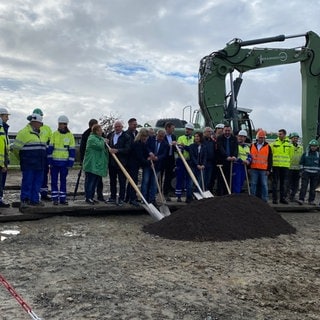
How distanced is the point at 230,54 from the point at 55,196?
735cm

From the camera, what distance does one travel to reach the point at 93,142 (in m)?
9.52

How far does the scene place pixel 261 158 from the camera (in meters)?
11.2

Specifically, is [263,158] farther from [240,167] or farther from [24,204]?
[24,204]

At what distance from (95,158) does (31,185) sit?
1.41 meters

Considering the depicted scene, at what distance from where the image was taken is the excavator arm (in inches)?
540

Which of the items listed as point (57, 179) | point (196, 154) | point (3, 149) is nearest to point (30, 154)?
point (3, 149)

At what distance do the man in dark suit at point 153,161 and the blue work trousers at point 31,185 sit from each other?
7.59ft

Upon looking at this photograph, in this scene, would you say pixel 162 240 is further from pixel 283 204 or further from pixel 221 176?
pixel 283 204

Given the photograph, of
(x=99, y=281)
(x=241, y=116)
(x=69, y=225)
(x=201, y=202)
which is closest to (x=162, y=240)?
(x=201, y=202)

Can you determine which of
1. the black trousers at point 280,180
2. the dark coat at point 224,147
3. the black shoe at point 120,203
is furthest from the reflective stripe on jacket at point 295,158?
the black shoe at point 120,203

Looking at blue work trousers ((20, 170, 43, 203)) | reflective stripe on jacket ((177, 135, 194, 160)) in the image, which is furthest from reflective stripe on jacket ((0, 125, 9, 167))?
reflective stripe on jacket ((177, 135, 194, 160))

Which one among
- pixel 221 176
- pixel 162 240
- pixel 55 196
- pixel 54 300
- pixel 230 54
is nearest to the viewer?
pixel 54 300

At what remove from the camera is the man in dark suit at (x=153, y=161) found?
10203 mm

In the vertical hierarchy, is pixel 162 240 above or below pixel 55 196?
below
